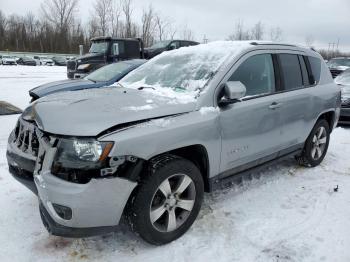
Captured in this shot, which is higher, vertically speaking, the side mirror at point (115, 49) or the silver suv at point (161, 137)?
the side mirror at point (115, 49)

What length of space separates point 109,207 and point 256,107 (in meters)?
1.94

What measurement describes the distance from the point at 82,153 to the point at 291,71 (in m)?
3.02

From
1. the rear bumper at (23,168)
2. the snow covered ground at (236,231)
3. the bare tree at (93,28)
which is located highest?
the bare tree at (93,28)

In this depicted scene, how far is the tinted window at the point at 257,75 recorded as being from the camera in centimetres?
361

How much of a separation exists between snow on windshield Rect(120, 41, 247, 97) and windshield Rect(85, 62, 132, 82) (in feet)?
12.3

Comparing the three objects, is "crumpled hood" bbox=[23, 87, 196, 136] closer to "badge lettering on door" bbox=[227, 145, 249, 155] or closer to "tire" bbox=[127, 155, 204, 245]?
"tire" bbox=[127, 155, 204, 245]

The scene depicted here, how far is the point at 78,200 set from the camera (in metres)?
2.43

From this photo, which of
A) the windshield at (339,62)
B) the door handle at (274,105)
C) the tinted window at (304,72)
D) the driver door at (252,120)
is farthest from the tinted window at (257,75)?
the windshield at (339,62)

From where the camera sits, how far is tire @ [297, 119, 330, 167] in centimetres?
485

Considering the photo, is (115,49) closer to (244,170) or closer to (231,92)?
(244,170)

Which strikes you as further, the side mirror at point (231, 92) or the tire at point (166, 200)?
the side mirror at point (231, 92)

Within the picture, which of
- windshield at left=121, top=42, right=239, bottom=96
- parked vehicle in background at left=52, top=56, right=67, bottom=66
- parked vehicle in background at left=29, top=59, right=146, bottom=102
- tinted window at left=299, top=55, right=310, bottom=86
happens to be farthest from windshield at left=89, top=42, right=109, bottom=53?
parked vehicle in background at left=52, top=56, right=67, bottom=66

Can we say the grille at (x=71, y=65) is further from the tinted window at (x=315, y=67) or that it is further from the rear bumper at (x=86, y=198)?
the rear bumper at (x=86, y=198)

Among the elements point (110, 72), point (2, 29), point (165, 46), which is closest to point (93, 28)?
point (2, 29)
